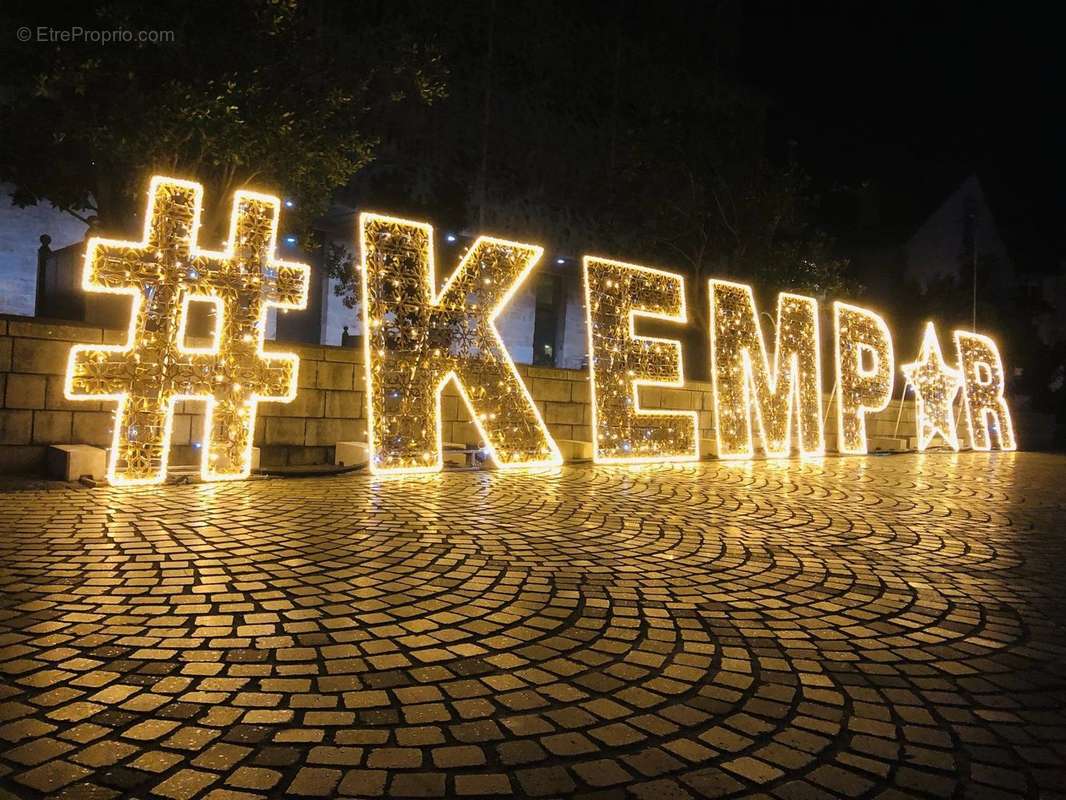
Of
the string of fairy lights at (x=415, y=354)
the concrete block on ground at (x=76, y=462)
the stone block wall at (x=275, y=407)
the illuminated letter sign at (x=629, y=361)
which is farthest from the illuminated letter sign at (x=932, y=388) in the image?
the concrete block on ground at (x=76, y=462)

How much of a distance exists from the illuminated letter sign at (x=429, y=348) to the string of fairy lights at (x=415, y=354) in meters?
0.02

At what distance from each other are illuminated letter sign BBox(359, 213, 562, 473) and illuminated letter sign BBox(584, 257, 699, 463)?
4.01 ft

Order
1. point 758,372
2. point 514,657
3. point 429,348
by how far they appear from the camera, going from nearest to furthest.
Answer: point 514,657, point 429,348, point 758,372

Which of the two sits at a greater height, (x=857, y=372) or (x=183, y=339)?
(x=857, y=372)

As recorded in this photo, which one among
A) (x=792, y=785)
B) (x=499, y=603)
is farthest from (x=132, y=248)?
(x=792, y=785)

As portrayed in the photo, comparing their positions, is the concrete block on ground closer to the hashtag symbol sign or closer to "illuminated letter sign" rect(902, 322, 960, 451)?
the hashtag symbol sign

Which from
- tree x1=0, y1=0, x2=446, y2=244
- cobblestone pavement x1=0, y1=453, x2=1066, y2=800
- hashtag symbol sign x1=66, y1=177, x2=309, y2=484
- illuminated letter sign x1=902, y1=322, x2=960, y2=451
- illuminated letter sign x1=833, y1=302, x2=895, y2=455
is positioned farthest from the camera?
illuminated letter sign x1=902, y1=322, x2=960, y2=451

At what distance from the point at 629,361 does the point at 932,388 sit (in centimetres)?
920

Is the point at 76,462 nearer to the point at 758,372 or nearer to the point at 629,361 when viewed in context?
the point at 629,361

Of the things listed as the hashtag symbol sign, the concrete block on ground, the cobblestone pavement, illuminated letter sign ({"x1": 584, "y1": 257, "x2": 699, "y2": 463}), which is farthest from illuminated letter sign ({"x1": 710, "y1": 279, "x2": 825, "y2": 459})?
the concrete block on ground

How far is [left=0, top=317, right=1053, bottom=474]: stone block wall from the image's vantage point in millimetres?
7020

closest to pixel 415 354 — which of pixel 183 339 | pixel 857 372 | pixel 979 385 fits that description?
pixel 183 339

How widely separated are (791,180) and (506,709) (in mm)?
17286

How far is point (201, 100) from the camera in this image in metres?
8.13
